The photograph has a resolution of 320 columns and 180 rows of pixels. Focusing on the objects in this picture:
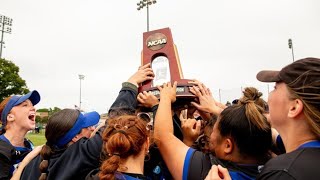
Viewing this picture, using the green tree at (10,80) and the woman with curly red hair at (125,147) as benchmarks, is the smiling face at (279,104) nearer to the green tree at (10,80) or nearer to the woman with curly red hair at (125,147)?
the woman with curly red hair at (125,147)

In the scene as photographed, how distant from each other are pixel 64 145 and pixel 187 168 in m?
1.26

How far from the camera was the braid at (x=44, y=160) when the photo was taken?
244 cm

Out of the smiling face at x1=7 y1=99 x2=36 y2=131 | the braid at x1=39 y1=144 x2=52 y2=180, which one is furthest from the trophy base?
the smiling face at x1=7 y1=99 x2=36 y2=131

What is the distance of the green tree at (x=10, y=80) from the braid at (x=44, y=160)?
45.1 meters

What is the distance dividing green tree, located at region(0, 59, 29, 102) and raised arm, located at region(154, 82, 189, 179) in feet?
151

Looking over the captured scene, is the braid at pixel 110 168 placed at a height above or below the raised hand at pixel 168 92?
below

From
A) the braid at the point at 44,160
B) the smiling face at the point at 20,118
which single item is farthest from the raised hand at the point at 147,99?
the smiling face at the point at 20,118

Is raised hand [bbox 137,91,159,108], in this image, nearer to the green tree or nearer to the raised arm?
the raised arm

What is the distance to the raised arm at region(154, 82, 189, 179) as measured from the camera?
1.92 meters

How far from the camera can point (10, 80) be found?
4406 cm

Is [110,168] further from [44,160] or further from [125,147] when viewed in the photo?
[44,160]

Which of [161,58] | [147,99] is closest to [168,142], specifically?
[147,99]

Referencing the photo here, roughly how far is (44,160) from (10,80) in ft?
154

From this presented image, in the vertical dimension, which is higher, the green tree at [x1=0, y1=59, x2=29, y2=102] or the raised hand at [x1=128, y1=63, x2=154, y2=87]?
the green tree at [x1=0, y1=59, x2=29, y2=102]
